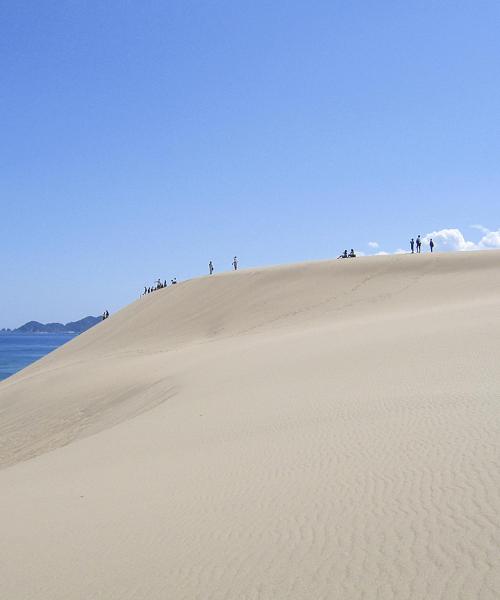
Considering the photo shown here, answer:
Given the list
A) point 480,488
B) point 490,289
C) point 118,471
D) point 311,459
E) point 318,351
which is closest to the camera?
point 480,488

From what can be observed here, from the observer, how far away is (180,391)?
14.8 metres

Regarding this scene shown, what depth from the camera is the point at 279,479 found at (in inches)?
266

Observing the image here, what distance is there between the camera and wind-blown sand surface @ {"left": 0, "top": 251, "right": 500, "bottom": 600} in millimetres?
4488

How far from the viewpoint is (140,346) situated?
33.0 metres

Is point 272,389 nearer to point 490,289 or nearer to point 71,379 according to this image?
point 71,379

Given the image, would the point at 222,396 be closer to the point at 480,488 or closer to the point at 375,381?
the point at 375,381

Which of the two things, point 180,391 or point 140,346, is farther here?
point 140,346

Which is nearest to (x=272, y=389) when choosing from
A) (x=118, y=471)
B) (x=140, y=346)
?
(x=118, y=471)

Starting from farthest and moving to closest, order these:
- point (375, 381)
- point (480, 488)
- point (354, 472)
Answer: point (375, 381) → point (354, 472) → point (480, 488)

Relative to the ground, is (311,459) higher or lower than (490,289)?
→ lower

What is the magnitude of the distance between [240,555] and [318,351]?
38.1ft

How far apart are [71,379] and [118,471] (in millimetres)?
15245

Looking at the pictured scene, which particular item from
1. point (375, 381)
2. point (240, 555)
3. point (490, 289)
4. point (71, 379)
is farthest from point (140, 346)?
point (240, 555)

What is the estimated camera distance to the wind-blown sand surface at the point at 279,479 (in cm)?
449
